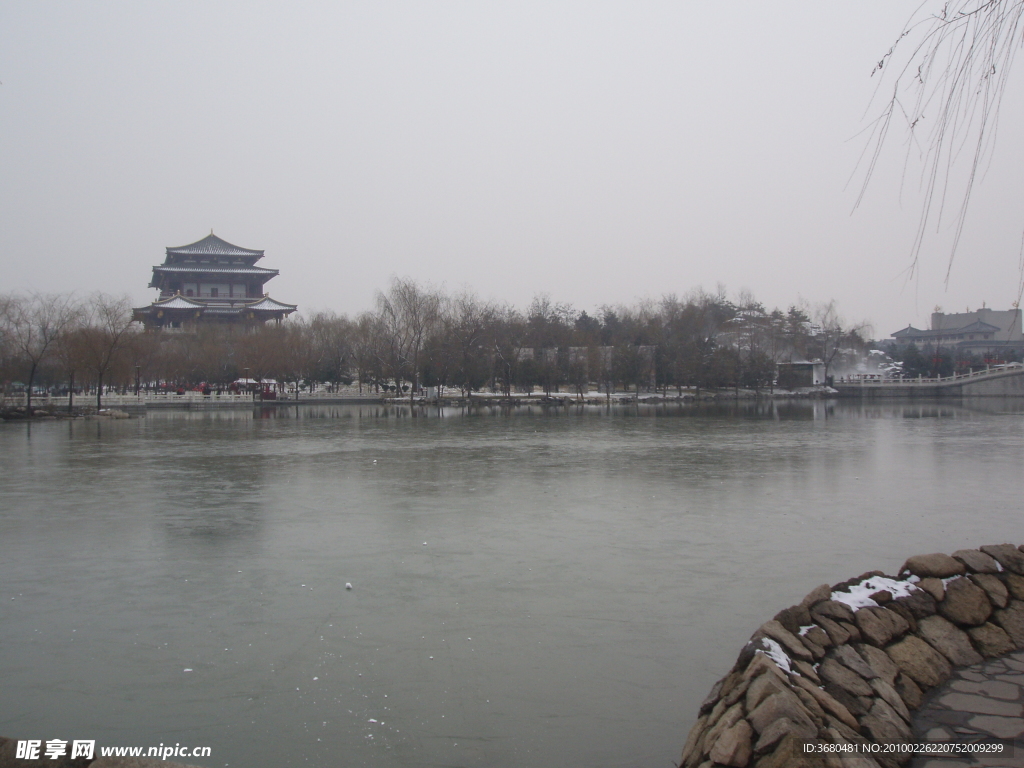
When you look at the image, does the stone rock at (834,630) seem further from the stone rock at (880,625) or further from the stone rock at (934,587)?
the stone rock at (934,587)

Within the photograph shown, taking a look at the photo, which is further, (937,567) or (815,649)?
(937,567)

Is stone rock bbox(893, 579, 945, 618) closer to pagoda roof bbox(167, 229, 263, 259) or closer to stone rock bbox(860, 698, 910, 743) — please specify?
stone rock bbox(860, 698, 910, 743)

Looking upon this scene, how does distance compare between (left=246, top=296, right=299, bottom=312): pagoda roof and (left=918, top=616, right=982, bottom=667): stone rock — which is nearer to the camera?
(left=918, top=616, right=982, bottom=667): stone rock


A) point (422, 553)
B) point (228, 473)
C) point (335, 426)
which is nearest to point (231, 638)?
point (422, 553)

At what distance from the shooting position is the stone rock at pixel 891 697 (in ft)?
12.5

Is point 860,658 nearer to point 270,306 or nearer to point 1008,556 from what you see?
point 1008,556

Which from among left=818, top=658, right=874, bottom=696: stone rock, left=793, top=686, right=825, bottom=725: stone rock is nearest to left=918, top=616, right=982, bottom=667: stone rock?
left=818, top=658, right=874, bottom=696: stone rock

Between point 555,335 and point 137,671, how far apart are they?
162 feet

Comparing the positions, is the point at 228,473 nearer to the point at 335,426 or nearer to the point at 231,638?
the point at 231,638

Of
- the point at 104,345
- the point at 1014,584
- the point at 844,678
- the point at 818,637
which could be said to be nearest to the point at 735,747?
the point at 844,678

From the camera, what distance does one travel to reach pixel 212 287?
6944cm

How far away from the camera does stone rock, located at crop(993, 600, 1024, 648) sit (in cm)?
A: 472

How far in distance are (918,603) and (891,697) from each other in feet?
3.57

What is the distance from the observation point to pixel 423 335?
51062 mm
